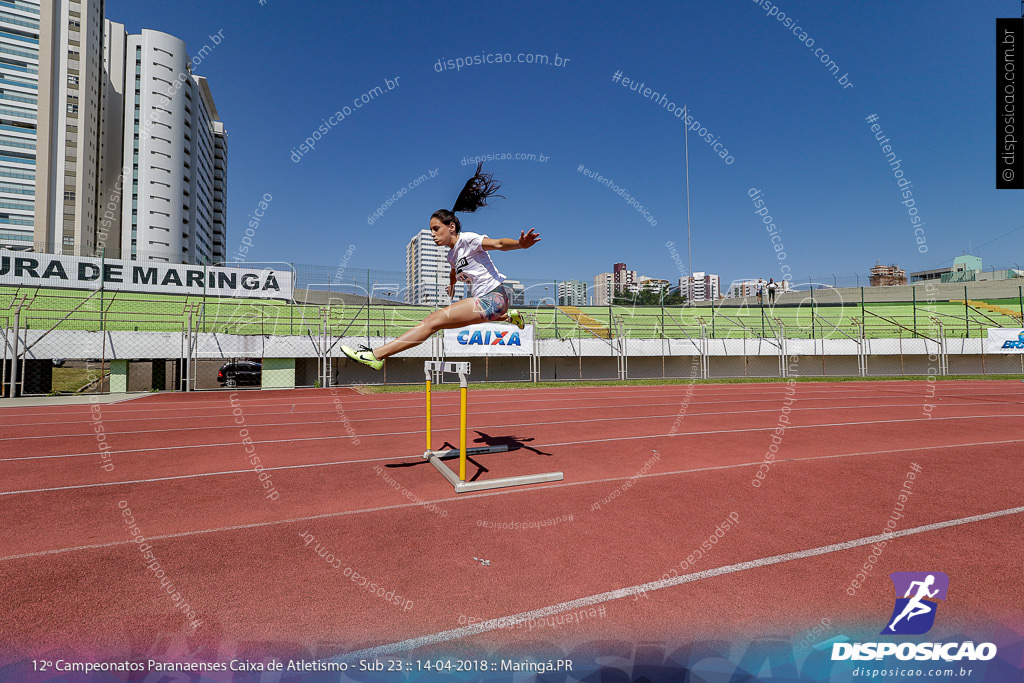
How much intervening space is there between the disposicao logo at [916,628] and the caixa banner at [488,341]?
17.3m

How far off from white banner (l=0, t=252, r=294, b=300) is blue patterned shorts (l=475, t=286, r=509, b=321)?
22699 mm

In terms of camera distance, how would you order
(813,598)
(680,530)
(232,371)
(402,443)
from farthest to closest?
1. (232,371)
2. (402,443)
3. (680,530)
4. (813,598)

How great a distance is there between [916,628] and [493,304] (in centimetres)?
381

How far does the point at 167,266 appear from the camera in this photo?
23922 mm

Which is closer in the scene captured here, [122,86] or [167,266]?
[167,266]

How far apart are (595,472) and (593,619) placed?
306 cm

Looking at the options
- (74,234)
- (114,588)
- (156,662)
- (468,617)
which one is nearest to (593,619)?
(468,617)

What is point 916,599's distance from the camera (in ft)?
8.63

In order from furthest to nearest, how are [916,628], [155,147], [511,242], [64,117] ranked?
1. [155,147]
2. [64,117]
3. [511,242]
4. [916,628]

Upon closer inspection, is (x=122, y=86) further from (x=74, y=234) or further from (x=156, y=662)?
(x=156, y=662)

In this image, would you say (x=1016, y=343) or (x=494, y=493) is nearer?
(x=494, y=493)

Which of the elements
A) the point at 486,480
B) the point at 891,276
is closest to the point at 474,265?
the point at 486,480

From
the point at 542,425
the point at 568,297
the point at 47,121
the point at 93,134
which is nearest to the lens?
the point at 542,425

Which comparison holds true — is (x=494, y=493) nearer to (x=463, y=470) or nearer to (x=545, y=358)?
(x=463, y=470)
